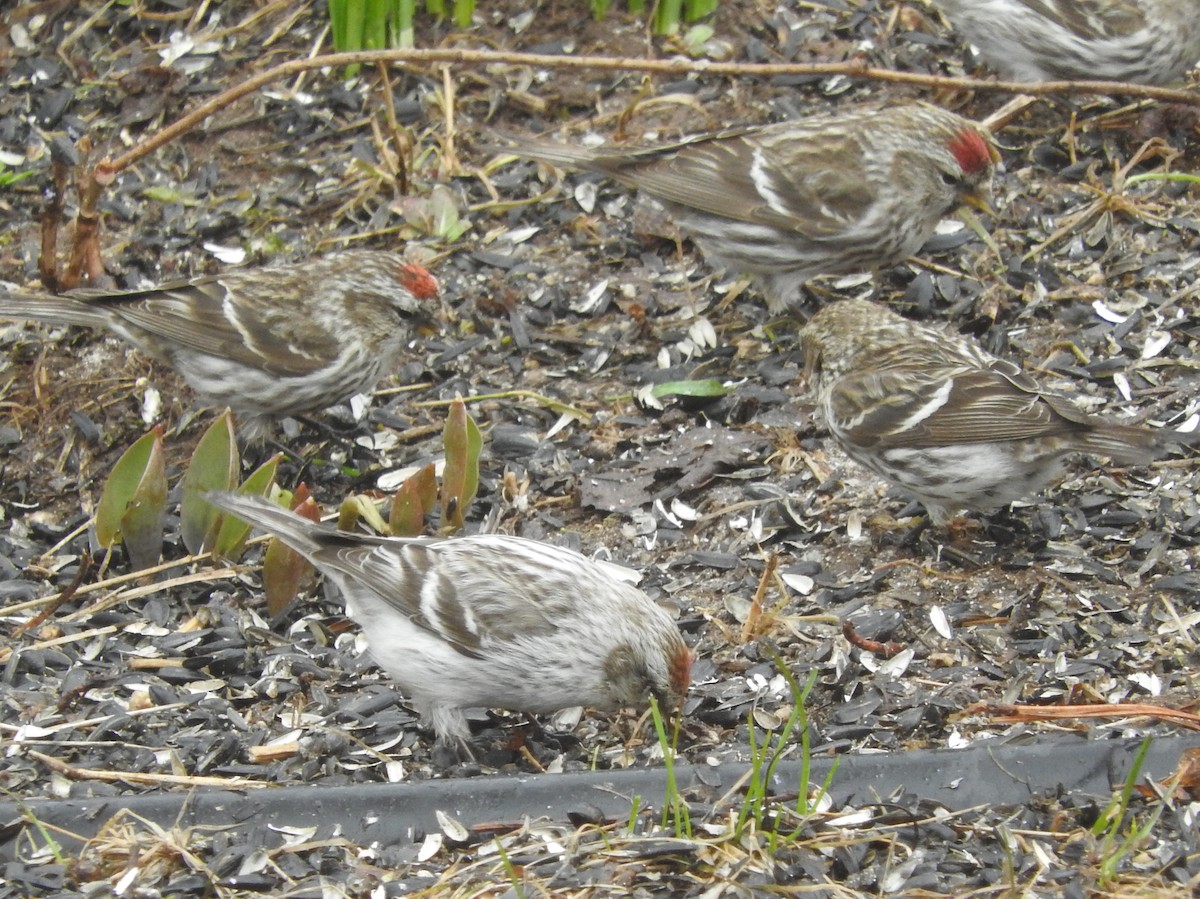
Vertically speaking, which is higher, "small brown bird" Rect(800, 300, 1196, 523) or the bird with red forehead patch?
the bird with red forehead patch

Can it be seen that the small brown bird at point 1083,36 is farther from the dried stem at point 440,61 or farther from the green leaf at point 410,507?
the green leaf at point 410,507

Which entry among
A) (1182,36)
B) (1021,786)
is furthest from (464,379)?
(1182,36)

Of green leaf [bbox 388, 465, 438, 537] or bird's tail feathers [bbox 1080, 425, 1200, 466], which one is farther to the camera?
green leaf [bbox 388, 465, 438, 537]

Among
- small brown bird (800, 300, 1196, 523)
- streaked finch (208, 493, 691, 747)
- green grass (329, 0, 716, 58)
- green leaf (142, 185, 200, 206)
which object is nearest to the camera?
streaked finch (208, 493, 691, 747)

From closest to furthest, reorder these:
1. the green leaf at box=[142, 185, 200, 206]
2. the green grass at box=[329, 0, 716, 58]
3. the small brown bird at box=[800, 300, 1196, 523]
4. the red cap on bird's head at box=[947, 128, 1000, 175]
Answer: the small brown bird at box=[800, 300, 1196, 523] < the red cap on bird's head at box=[947, 128, 1000, 175] < the green leaf at box=[142, 185, 200, 206] < the green grass at box=[329, 0, 716, 58]

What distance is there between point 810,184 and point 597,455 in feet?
5.01

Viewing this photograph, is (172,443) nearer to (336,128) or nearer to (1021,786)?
(336,128)

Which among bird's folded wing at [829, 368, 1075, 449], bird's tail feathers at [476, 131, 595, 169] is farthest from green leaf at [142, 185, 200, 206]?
bird's folded wing at [829, 368, 1075, 449]

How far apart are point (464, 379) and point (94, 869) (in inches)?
116

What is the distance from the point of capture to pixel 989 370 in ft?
16.7

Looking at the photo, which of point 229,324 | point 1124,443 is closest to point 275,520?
point 229,324

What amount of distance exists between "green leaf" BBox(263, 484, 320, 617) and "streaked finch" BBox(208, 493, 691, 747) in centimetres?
30

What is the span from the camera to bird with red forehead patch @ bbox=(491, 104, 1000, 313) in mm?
6223

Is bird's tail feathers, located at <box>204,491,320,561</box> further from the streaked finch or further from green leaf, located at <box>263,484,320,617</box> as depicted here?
green leaf, located at <box>263,484,320,617</box>
